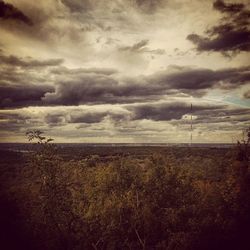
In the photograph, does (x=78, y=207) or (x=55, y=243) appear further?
(x=78, y=207)

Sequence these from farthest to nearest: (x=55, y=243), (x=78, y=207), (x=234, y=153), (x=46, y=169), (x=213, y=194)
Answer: (x=213, y=194) < (x=234, y=153) < (x=78, y=207) < (x=55, y=243) < (x=46, y=169)

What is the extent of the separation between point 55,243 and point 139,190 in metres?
13.2

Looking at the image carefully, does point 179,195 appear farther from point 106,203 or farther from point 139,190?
point 106,203

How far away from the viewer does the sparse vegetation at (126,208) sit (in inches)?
947

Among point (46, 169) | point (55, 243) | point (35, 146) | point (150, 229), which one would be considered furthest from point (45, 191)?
point (150, 229)

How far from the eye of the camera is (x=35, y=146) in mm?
23125

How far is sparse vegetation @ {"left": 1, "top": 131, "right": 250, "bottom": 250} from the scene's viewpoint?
24.1 metres

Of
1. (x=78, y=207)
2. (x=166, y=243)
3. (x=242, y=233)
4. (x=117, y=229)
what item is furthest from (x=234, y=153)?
(x=78, y=207)

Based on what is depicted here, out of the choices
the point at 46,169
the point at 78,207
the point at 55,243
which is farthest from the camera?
the point at 78,207

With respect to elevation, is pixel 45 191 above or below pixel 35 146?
below

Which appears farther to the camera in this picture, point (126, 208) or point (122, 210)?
point (126, 208)

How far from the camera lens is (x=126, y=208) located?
103 ft

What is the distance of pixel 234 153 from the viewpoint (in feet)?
98.9

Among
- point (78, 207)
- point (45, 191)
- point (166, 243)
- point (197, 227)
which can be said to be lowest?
point (166, 243)
